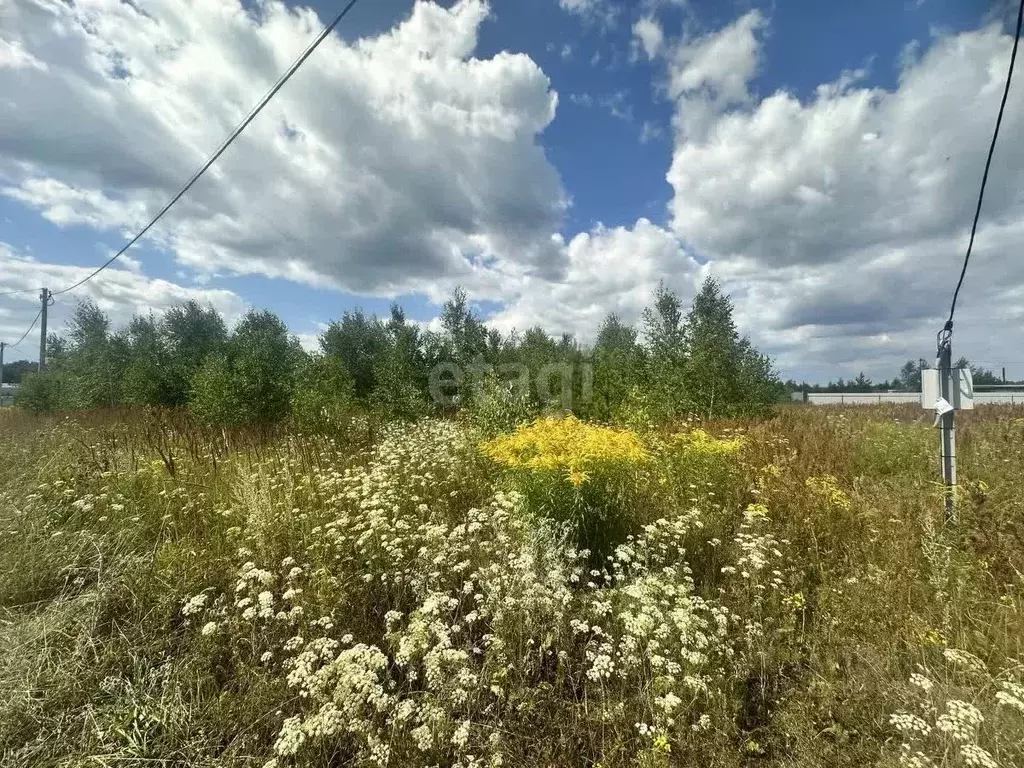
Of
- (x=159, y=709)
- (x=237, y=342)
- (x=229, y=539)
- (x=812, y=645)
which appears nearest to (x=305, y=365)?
(x=237, y=342)

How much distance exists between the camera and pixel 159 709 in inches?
81.4

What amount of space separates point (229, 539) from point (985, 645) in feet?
16.1

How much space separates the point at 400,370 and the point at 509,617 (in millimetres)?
14268

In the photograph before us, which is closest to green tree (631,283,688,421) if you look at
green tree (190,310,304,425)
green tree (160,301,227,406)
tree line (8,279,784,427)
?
tree line (8,279,784,427)

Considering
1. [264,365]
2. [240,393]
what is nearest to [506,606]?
[240,393]

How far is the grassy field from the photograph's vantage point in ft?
6.38

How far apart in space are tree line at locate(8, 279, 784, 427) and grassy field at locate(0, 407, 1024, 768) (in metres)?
3.40

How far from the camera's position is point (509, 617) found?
8.25ft

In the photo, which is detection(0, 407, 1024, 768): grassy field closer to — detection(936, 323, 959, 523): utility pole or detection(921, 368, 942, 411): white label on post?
detection(936, 323, 959, 523): utility pole

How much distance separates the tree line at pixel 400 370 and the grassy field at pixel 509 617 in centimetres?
340

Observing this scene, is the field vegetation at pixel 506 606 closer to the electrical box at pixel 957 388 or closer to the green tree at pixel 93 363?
the electrical box at pixel 957 388

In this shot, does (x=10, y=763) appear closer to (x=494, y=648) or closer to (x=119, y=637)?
(x=119, y=637)

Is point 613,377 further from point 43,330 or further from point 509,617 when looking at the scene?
point 43,330

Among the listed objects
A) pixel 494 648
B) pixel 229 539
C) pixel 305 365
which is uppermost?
pixel 305 365
